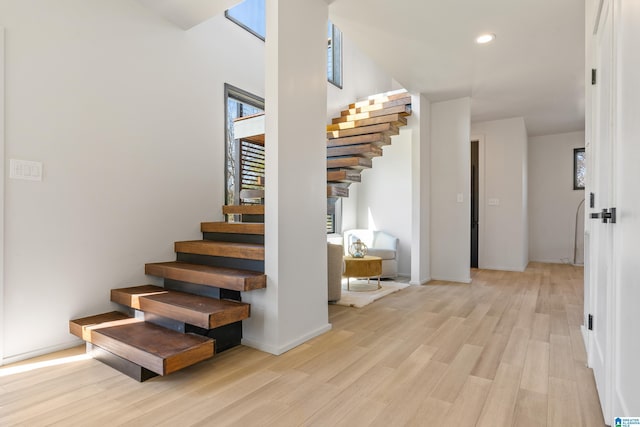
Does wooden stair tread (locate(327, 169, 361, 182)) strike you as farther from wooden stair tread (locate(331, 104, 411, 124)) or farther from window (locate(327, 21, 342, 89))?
window (locate(327, 21, 342, 89))

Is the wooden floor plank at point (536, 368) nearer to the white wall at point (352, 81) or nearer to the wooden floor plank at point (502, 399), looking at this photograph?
the wooden floor plank at point (502, 399)

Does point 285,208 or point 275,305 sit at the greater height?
point 285,208

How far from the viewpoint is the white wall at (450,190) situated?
4930 mm

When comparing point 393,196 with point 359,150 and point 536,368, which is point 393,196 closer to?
point 359,150

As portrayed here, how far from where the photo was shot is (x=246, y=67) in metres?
3.93

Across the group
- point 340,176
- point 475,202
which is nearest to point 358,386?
point 340,176

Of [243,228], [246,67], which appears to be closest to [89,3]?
[246,67]

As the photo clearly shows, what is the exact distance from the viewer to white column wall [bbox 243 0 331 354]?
237cm

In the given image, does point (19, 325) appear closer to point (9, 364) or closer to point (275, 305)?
point (9, 364)

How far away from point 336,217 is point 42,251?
401 centimetres

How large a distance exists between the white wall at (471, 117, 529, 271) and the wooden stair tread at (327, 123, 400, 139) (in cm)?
253

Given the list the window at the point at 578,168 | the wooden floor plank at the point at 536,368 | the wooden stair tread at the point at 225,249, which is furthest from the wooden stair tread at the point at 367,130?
the window at the point at 578,168

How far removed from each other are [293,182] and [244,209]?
0.96 metres

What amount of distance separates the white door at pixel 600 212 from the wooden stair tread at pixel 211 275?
1.85 m
